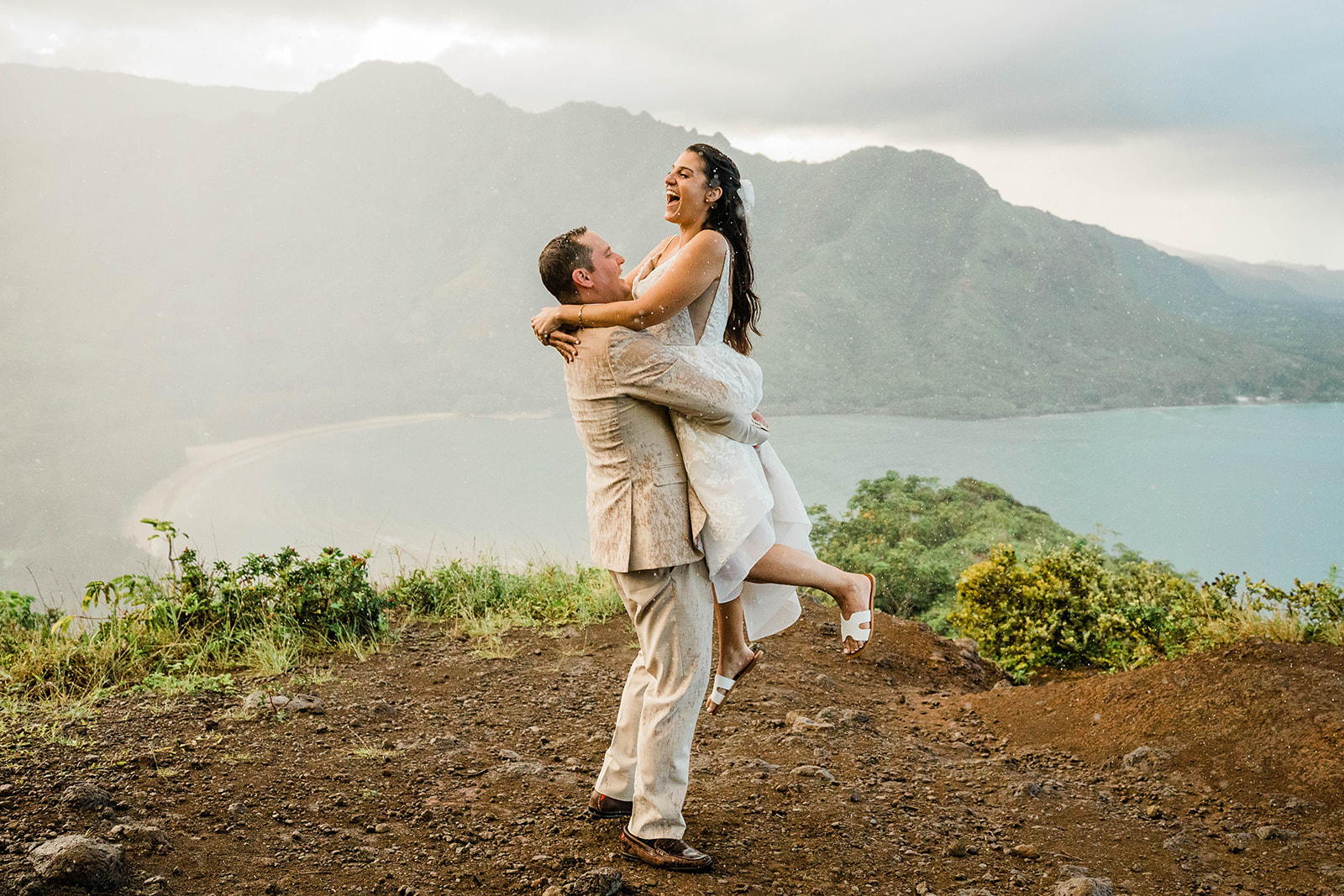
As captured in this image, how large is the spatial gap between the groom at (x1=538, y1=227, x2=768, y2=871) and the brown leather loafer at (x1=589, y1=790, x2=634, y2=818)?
1.00 ft

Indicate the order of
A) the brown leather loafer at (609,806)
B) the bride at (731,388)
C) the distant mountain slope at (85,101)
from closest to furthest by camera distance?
the bride at (731,388), the brown leather loafer at (609,806), the distant mountain slope at (85,101)

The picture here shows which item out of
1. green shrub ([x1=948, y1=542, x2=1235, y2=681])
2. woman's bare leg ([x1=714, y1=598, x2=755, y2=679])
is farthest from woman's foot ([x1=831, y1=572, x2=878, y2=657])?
green shrub ([x1=948, y1=542, x2=1235, y2=681])

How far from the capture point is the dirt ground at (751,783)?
287 cm

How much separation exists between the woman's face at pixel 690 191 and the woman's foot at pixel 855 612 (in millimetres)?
1207

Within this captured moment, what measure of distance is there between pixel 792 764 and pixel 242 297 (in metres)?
28.3

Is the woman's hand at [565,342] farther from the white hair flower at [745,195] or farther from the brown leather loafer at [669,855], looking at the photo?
the brown leather loafer at [669,855]

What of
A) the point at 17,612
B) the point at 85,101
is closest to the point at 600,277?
the point at 17,612

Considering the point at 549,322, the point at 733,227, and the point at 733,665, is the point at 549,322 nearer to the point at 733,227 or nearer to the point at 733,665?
the point at 733,227

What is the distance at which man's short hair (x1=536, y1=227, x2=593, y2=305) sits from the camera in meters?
2.60

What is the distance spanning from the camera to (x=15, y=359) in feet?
76.8

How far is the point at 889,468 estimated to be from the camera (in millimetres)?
15953

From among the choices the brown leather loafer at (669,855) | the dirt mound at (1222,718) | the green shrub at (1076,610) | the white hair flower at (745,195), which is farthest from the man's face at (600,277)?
the green shrub at (1076,610)

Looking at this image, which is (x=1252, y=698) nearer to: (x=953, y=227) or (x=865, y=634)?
(x=865, y=634)

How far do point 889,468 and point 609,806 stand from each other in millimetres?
13481
